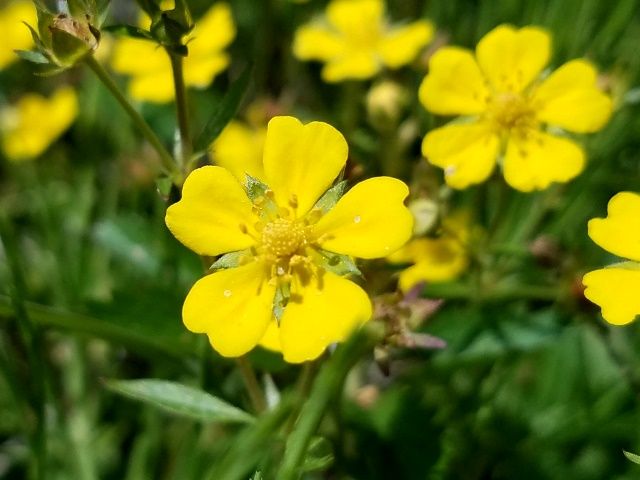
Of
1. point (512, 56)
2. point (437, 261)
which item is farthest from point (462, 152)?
point (437, 261)

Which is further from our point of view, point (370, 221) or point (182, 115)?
point (182, 115)

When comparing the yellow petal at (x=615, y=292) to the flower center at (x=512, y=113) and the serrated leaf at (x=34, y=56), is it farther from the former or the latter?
Answer: the serrated leaf at (x=34, y=56)

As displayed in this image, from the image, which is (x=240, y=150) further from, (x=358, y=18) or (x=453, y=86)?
(x=453, y=86)

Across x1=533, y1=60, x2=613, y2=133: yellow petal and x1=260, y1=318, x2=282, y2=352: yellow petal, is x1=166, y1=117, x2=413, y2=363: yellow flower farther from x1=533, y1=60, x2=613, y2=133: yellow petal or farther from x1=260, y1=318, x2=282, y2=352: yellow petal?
x1=533, y1=60, x2=613, y2=133: yellow petal

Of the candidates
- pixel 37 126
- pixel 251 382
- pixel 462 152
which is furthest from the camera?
pixel 37 126

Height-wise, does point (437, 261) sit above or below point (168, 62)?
below

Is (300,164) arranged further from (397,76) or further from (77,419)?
(397,76)
